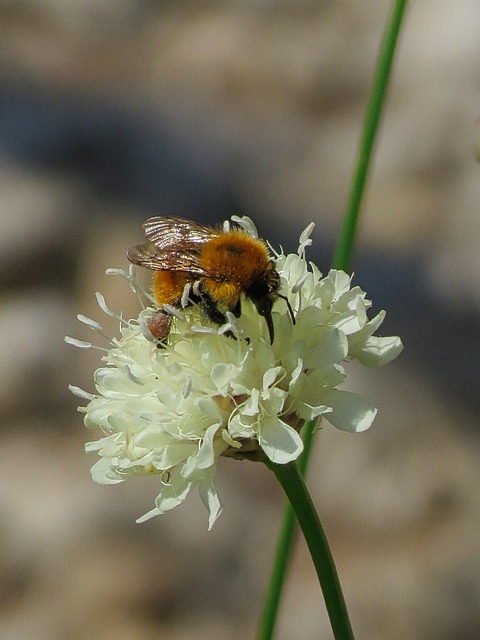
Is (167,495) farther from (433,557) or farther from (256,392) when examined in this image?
(433,557)

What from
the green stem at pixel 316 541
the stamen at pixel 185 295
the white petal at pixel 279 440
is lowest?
the green stem at pixel 316 541

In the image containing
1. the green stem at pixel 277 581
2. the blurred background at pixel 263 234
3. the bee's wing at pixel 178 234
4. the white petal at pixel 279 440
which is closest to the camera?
the white petal at pixel 279 440

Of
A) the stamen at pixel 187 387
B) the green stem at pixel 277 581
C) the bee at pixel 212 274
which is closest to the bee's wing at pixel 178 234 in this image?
the bee at pixel 212 274

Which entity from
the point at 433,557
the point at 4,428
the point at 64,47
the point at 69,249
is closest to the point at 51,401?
the point at 4,428

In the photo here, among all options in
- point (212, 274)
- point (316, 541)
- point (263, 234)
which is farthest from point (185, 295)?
point (263, 234)

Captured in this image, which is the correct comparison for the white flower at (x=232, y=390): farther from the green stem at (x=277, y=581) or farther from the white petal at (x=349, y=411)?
the green stem at (x=277, y=581)

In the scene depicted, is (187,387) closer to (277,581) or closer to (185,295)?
(185,295)

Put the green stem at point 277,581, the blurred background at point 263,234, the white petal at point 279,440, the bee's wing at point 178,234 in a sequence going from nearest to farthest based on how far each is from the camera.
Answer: the white petal at point 279,440
the bee's wing at point 178,234
the green stem at point 277,581
the blurred background at point 263,234

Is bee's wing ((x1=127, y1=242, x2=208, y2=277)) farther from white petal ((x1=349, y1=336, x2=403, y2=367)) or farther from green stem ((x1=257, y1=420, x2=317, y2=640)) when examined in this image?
green stem ((x1=257, y1=420, x2=317, y2=640))
